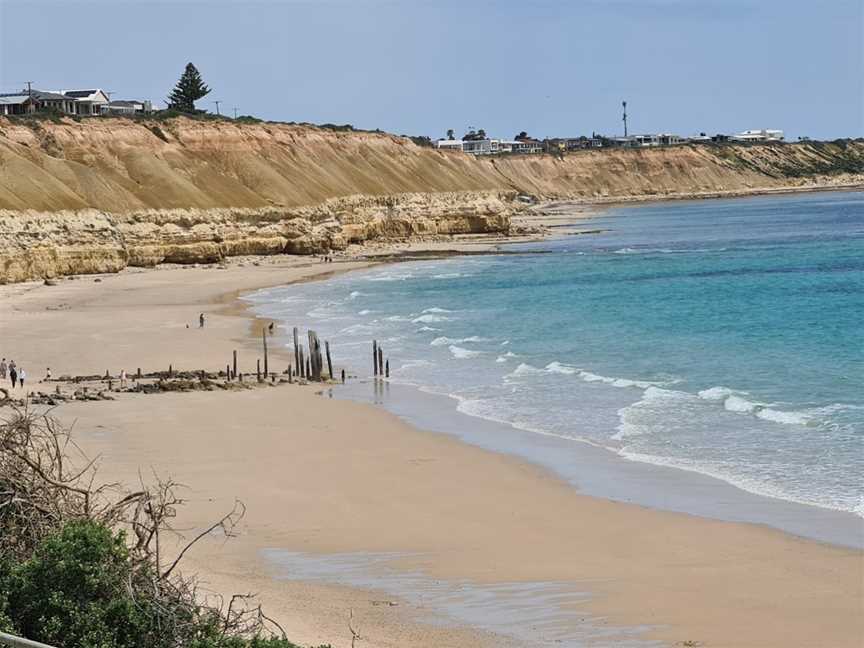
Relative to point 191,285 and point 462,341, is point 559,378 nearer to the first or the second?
point 462,341

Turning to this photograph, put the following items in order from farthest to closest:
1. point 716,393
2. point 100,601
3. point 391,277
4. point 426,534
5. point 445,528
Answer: point 391,277
point 716,393
point 445,528
point 426,534
point 100,601

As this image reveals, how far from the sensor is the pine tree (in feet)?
436

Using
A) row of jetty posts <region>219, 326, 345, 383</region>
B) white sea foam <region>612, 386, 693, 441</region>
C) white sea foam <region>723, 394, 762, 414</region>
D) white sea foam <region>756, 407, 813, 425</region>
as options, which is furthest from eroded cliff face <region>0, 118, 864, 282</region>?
white sea foam <region>756, 407, 813, 425</region>

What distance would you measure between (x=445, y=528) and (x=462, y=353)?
19.3 metres

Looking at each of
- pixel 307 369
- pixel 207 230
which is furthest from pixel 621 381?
pixel 207 230

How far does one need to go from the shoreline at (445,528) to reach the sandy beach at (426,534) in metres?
0.04

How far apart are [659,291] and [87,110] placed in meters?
71.5

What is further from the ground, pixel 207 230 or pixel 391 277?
pixel 207 230

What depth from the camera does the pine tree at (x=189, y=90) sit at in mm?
132812

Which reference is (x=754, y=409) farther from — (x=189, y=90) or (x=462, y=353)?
(x=189, y=90)

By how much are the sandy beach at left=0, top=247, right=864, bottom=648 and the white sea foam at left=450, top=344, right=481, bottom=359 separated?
666 cm

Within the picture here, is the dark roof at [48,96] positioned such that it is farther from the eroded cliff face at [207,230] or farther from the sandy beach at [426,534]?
the sandy beach at [426,534]

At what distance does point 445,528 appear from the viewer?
1811cm

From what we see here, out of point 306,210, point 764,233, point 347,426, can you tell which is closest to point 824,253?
point 764,233
